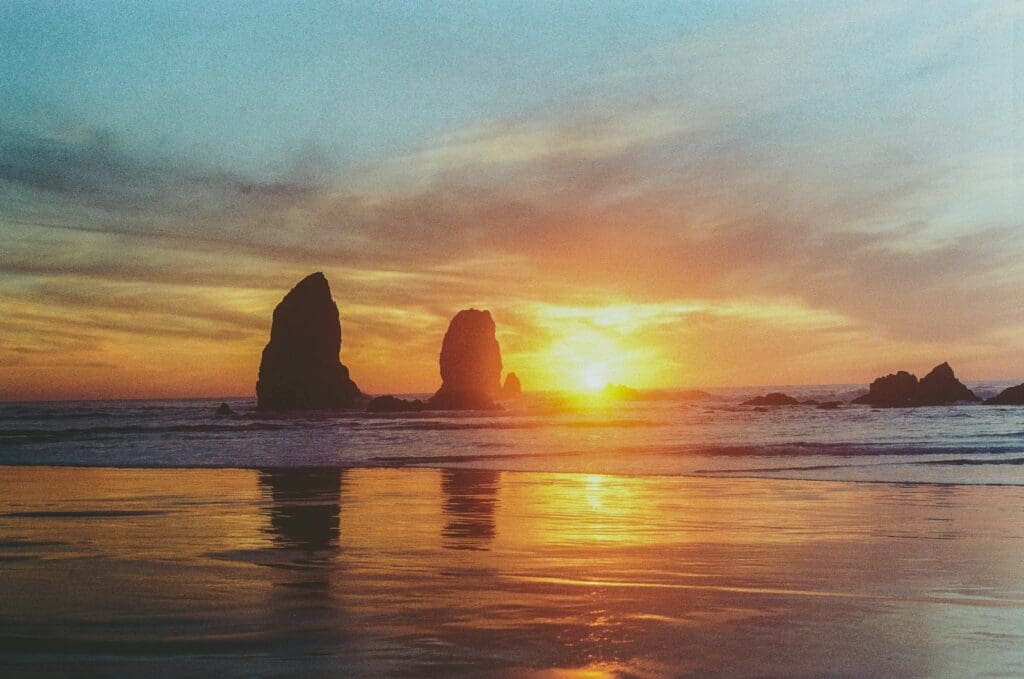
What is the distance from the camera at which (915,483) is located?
19172 millimetres

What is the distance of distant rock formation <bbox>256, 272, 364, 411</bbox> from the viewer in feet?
311

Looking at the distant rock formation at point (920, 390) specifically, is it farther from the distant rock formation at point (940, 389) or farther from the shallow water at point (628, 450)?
the shallow water at point (628, 450)

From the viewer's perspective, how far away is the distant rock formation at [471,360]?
11200 cm

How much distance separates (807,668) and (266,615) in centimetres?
396

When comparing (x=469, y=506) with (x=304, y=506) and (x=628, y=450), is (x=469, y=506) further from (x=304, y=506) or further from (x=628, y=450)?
(x=628, y=450)

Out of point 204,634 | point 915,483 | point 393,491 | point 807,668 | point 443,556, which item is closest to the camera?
point 807,668

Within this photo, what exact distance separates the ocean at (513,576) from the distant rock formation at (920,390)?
61.1 m

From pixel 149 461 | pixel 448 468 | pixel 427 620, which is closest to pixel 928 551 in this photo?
pixel 427 620

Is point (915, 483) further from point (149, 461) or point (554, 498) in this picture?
point (149, 461)

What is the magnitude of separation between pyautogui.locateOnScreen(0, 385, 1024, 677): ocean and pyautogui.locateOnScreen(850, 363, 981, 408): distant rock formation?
6107 centimetres

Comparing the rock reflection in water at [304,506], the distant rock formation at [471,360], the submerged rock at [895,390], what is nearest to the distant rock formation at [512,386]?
the distant rock formation at [471,360]

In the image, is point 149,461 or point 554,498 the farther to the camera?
point 149,461

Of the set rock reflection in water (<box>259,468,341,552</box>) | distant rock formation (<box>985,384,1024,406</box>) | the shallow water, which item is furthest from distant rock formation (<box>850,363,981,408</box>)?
rock reflection in water (<box>259,468,341,552</box>)

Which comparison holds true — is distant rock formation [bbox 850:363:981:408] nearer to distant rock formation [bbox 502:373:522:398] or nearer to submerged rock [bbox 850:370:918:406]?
submerged rock [bbox 850:370:918:406]
